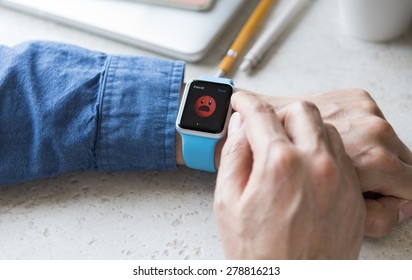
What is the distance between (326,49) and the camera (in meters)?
0.79

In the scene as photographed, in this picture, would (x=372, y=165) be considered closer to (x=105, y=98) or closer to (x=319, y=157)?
(x=319, y=157)

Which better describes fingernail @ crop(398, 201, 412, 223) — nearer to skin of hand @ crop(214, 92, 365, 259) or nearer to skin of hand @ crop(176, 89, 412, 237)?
skin of hand @ crop(176, 89, 412, 237)

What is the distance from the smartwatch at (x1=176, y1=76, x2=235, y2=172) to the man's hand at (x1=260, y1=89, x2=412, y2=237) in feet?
0.27

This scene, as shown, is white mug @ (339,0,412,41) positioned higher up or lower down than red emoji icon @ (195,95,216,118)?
higher up

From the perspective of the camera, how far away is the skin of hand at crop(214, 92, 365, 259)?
18.6 inches

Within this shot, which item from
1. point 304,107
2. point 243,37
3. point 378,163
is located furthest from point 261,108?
point 243,37

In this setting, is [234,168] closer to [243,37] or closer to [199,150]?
[199,150]

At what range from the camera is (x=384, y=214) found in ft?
1.96

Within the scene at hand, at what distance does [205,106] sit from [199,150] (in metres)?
0.05

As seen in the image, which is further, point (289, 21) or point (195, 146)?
point (289, 21)

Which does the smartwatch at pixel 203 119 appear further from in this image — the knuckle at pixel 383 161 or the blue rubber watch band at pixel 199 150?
the knuckle at pixel 383 161

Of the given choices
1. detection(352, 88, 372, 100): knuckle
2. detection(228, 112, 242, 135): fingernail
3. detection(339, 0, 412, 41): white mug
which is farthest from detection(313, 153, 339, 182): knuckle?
detection(339, 0, 412, 41): white mug

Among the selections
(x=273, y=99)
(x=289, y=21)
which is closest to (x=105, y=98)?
(x=273, y=99)
